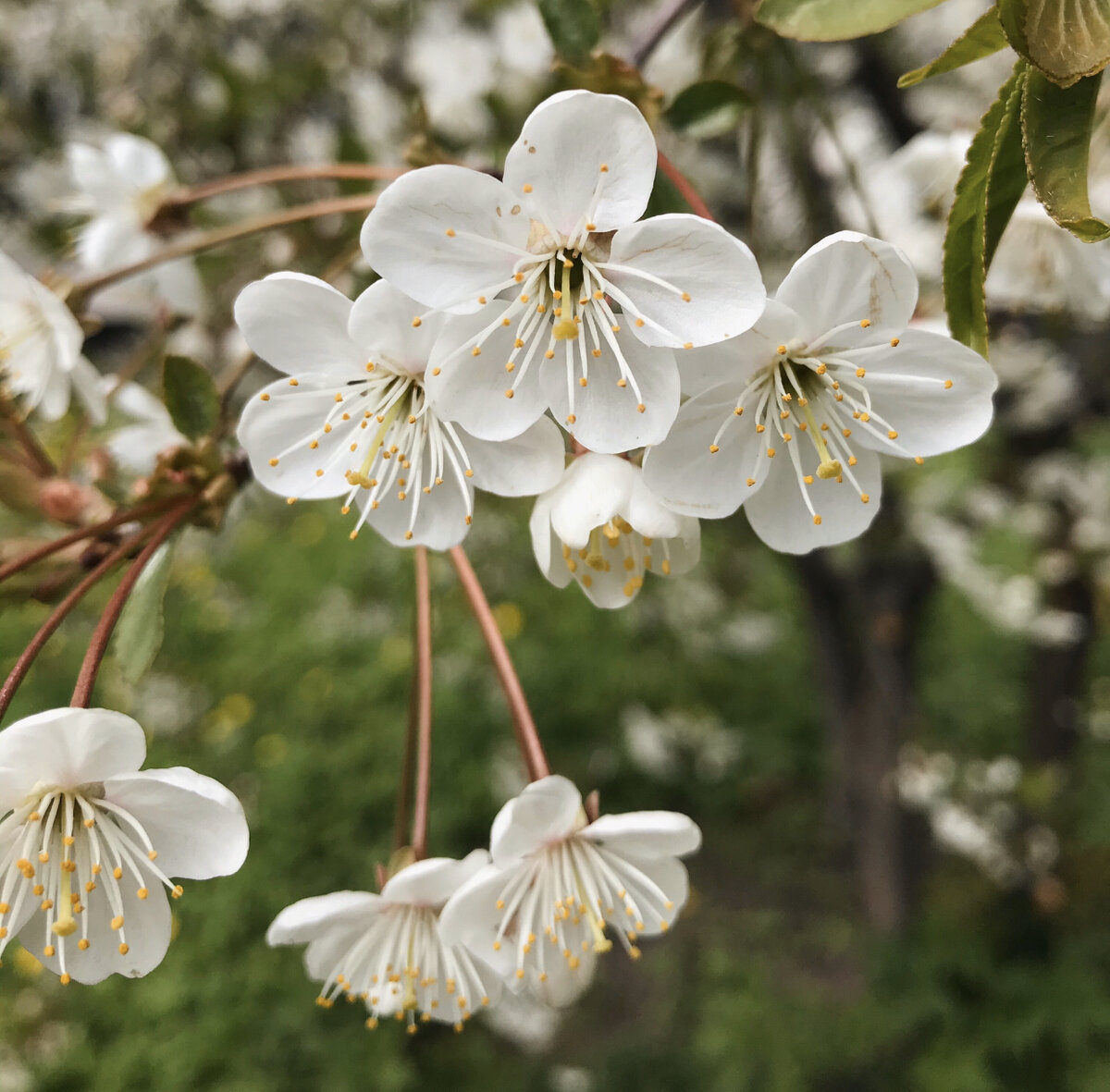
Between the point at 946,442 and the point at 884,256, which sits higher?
the point at 884,256

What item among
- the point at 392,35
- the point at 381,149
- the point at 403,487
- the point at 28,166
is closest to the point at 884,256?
the point at 403,487

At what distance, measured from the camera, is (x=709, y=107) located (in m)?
0.82

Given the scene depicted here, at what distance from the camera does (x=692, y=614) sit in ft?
10.2

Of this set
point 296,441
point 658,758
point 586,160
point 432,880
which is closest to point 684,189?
point 586,160

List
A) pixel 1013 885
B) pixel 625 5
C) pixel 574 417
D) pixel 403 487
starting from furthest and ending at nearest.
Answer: pixel 1013 885 → pixel 625 5 → pixel 403 487 → pixel 574 417

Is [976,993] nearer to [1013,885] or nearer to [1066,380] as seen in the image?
[1013,885]

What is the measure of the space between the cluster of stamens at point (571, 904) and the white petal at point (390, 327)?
433 mm

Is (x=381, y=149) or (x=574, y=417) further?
(x=381, y=149)

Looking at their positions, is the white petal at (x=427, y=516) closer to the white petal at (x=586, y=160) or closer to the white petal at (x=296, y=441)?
the white petal at (x=296, y=441)

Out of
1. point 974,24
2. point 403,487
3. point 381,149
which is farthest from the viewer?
point 381,149

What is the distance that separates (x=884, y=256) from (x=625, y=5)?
211cm

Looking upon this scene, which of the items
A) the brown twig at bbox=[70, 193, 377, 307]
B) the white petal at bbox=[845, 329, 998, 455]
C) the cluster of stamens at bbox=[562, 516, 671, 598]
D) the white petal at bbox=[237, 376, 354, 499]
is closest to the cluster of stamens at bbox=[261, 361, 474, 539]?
the white petal at bbox=[237, 376, 354, 499]

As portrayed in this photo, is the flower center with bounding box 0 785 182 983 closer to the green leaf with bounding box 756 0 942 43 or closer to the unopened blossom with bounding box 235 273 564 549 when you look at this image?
the unopened blossom with bounding box 235 273 564 549

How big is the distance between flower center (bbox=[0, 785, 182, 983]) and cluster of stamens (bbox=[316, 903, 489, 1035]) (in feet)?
0.66
